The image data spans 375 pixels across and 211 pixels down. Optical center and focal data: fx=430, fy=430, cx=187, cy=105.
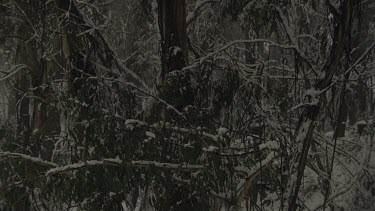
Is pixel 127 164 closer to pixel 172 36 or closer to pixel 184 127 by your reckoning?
pixel 184 127

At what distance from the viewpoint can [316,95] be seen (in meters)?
3.82

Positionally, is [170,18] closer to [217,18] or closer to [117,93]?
[117,93]

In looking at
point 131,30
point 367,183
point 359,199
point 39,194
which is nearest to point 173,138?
point 39,194

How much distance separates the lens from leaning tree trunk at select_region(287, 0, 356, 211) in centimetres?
351

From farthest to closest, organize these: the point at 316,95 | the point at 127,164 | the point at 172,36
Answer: the point at 172,36
the point at 127,164
the point at 316,95

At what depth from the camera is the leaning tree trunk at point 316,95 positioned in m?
3.51

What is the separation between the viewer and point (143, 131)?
4.40 meters

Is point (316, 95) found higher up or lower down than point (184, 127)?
higher up

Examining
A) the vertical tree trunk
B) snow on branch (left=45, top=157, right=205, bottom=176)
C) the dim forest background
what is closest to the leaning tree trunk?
the dim forest background

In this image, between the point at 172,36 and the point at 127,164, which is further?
the point at 172,36

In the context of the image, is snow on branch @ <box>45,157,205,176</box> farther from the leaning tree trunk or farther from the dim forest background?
the leaning tree trunk

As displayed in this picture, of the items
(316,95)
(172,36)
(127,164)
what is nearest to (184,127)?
(127,164)

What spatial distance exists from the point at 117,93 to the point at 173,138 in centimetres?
109

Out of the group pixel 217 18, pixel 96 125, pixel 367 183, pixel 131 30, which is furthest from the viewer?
pixel 131 30
